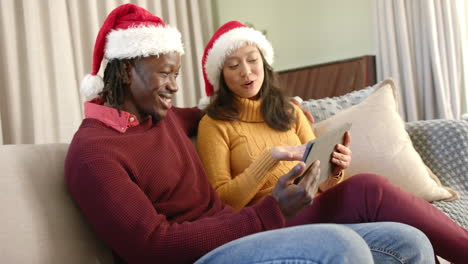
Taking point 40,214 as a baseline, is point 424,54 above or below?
above

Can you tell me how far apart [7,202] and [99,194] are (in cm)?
21

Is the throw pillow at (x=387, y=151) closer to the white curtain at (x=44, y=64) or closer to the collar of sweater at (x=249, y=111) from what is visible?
the collar of sweater at (x=249, y=111)

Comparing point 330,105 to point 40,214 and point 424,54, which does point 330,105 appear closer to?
point 424,54

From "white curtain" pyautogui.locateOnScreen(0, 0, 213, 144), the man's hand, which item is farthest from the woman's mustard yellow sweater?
"white curtain" pyautogui.locateOnScreen(0, 0, 213, 144)

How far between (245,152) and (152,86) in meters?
0.44

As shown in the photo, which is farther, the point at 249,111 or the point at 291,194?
the point at 249,111

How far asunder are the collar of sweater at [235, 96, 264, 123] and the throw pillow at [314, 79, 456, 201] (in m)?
0.31

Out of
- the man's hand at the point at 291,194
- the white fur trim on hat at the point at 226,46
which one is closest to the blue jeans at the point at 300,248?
the man's hand at the point at 291,194

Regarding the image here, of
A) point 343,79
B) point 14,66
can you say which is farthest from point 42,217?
point 343,79

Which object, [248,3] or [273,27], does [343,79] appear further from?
[248,3]

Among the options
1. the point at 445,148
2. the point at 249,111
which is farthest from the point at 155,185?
the point at 445,148

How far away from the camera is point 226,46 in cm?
173

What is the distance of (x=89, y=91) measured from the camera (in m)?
1.32

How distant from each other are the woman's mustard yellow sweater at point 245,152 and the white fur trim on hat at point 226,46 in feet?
0.51
